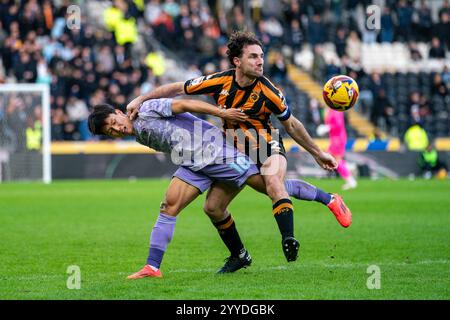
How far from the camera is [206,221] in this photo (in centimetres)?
1572

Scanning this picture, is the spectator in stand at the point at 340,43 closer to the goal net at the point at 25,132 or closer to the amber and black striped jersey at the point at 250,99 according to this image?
the goal net at the point at 25,132

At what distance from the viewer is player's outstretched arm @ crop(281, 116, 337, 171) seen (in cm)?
924

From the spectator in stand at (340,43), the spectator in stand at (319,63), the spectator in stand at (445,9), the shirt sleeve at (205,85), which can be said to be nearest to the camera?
the shirt sleeve at (205,85)

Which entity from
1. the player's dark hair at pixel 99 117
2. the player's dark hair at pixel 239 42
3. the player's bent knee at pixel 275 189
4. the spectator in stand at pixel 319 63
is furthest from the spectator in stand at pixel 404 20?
the player's dark hair at pixel 99 117

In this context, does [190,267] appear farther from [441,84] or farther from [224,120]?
[441,84]

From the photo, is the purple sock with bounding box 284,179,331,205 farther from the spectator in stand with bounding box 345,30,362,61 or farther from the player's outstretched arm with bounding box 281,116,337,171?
the spectator in stand with bounding box 345,30,362,61

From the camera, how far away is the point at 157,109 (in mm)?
8703

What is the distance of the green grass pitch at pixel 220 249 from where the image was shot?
8.12 m

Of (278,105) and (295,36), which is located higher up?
(295,36)

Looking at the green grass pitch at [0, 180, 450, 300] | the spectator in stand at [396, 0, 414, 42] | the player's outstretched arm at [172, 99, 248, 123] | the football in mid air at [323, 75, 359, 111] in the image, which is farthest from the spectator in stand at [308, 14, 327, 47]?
the player's outstretched arm at [172, 99, 248, 123]

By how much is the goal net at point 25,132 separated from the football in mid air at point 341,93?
54.3ft

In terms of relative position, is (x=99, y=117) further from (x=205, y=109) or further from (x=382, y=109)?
(x=382, y=109)

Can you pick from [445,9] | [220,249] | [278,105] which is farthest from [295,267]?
[445,9]

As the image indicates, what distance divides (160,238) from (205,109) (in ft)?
4.10
